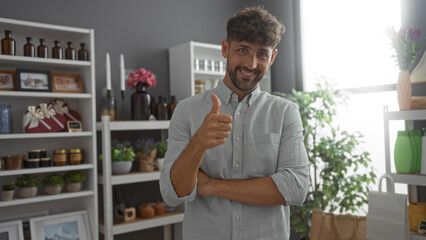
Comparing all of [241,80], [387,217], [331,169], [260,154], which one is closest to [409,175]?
[387,217]

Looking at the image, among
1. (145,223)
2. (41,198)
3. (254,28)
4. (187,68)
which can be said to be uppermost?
(187,68)

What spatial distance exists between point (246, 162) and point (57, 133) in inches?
68.5

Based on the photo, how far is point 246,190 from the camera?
3.75ft

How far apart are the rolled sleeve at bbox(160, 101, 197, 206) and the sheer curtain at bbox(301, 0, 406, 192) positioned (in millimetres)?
1906

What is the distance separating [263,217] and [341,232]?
144cm

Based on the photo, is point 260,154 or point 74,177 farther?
point 74,177

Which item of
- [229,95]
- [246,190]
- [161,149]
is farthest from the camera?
[161,149]

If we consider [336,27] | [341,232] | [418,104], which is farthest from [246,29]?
[336,27]

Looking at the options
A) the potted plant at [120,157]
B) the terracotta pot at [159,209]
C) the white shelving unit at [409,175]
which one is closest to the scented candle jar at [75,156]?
the potted plant at [120,157]

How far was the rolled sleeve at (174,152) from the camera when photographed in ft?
3.59

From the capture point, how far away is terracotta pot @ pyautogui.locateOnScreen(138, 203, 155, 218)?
2891mm

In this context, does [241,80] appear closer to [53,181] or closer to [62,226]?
[53,181]

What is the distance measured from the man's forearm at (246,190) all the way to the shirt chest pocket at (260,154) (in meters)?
0.04

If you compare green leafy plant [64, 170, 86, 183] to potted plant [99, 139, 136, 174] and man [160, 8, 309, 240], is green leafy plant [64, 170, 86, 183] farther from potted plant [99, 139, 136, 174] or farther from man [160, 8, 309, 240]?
man [160, 8, 309, 240]
